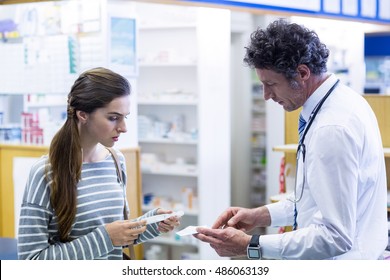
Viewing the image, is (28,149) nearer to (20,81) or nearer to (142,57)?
(20,81)

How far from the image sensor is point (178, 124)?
610 cm

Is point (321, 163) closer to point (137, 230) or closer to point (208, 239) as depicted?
point (208, 239)

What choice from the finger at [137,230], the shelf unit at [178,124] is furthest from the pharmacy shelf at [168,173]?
the finger at [137,230]

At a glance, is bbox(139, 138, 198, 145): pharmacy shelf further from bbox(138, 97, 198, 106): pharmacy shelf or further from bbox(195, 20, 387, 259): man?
bbox(195, 20, 387, 259): man

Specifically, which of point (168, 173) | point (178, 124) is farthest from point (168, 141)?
point (168, 173)

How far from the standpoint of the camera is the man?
6.05 ft

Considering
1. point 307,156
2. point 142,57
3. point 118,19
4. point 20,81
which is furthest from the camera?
point 142,57

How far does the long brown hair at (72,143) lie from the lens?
2021mm

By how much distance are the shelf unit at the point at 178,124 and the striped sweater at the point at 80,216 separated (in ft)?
10.4

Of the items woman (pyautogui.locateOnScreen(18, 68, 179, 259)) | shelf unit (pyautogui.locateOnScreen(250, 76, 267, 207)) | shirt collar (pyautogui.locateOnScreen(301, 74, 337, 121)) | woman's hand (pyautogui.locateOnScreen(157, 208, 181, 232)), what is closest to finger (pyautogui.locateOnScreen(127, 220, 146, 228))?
woman (pyautogui.locateOnScreen(18, 68, 179, 259))

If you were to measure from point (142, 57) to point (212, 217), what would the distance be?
1807mm

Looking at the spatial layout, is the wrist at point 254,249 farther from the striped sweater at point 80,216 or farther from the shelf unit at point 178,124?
the shelf unit at point 178,124

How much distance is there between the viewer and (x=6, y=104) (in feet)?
16.4
